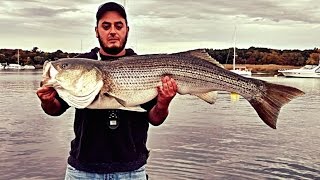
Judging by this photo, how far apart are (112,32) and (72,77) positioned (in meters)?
0.59

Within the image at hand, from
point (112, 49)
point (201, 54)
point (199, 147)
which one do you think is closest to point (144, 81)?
point (112, 49)

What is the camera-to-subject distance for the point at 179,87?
15.1ft

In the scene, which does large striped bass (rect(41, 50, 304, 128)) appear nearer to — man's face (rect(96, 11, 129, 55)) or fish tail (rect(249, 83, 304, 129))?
fish tail (rect(249, 83, 304, 129))

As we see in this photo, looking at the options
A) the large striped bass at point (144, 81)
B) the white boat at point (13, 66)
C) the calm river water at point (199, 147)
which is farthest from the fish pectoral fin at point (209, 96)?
the white boat at point (13, 66)

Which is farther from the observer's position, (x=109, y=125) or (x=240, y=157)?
(x=240, y=157)

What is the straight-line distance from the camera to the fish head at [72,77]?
4.23 metres

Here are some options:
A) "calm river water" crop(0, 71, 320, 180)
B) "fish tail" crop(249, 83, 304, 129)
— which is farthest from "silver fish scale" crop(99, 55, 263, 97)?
"calm river water" crop(0, 71, 320, 180)

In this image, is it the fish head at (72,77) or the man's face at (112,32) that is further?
the man's face at (112,32)

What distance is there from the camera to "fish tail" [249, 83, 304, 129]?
461cm

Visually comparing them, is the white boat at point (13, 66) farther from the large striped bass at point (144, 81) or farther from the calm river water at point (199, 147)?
the large striped bass at point (144, 81)

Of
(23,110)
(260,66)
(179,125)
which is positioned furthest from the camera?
(260,66)

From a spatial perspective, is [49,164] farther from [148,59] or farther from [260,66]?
[260,66]

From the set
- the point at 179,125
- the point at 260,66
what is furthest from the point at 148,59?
the point at 260,66

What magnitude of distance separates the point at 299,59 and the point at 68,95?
340 feet
